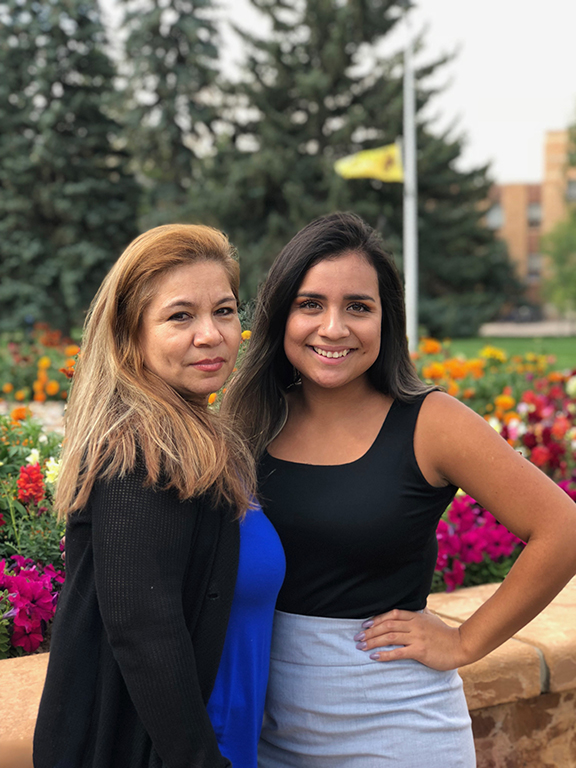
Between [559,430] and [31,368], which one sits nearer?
[559,430]

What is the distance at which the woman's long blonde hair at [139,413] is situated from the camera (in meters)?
1.31

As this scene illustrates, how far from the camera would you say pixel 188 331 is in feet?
4.87

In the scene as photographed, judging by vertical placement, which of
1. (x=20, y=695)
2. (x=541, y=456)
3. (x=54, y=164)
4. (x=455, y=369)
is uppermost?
(x=54, y=164)

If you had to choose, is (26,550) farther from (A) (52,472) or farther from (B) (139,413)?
(B) (139,413)

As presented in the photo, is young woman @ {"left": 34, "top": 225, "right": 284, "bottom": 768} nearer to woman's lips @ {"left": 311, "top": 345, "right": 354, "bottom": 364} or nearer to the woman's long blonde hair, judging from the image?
the woman's long blonde hair

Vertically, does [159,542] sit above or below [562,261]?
below

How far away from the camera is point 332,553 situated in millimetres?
1613

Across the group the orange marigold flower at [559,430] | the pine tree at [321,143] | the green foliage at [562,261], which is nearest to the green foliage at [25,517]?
the orange marigold flower at [559,430]

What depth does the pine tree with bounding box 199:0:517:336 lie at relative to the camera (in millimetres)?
26312

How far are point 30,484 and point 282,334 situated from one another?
50.0 inches

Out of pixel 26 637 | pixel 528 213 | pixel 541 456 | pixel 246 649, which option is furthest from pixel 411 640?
pixel 528 213

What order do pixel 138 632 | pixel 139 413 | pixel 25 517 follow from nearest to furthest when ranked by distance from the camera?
pixel 138 632 < pixel 139 413 < pixel 25 517

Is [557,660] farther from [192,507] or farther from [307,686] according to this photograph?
[192,507]

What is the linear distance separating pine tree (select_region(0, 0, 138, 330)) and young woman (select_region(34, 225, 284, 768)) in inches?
868
